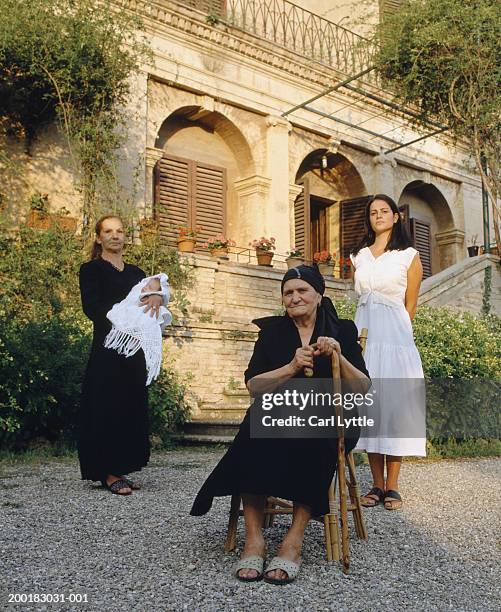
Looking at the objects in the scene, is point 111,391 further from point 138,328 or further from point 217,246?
point 217,246

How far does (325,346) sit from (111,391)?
2.09 m

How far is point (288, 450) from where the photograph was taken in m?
2.79

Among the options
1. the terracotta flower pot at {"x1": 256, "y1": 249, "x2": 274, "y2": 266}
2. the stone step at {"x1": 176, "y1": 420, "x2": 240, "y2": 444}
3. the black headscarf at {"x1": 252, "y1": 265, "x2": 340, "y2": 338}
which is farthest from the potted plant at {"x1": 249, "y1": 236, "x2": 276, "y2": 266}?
the black headscarf at {"x1": 252, "y1": 265, "x2": 340, "y2": 338}

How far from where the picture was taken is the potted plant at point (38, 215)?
9930 millimetres

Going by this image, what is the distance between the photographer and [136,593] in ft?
7.84

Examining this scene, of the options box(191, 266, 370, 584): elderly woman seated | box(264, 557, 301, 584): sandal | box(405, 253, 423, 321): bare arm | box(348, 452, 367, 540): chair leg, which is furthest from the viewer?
box(405, 253, 423, 321): bare arm

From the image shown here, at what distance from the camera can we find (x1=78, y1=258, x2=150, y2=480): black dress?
4.31 metres

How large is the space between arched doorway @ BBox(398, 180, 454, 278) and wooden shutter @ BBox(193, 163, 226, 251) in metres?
6.28

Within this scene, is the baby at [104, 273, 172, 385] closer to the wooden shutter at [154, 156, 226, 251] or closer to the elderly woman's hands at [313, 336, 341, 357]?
the elderly woman's hands at [313, 336, 341, 357]

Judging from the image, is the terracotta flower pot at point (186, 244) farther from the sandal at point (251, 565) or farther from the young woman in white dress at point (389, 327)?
the sandal at point (251, 565)

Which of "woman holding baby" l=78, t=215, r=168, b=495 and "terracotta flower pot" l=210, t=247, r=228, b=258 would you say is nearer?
"woman holding baby" l=78, t=215, r=168, b=495

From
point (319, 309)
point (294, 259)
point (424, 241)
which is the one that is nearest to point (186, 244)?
point (294, 259)

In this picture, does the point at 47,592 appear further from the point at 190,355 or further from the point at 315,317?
the point at 190,355

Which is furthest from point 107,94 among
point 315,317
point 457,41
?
point 315,317
